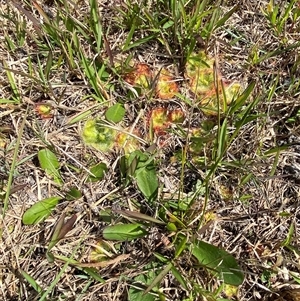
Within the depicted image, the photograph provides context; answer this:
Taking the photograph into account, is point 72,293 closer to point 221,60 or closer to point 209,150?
point 209,150

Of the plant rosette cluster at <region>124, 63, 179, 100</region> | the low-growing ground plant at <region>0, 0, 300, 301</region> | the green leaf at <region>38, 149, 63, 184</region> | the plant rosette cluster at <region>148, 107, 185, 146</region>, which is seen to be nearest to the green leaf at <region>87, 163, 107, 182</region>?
the low-growing ground plant at <region>0, 0, 300, 301</region>

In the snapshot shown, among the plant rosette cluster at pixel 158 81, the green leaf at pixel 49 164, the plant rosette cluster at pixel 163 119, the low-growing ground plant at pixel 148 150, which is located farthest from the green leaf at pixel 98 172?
the plant rosette cluster at pixel 158 81

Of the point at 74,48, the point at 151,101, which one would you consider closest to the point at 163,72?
the point at 151,101

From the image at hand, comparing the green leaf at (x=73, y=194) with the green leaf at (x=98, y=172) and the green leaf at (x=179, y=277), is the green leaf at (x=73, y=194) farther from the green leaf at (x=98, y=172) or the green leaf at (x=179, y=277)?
the green leaf at (x=179, y=277)

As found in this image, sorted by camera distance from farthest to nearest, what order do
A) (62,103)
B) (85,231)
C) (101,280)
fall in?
(62,103)
(85,231)
(101,280)

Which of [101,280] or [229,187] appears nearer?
[101,280]

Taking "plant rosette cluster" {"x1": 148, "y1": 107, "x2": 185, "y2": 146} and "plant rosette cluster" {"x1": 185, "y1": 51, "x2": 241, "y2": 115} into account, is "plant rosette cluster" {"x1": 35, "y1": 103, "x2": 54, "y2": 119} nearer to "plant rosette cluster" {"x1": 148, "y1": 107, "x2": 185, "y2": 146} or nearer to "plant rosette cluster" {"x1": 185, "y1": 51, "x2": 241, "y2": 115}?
"plant rosette cluster" {"x1": 148, "y1": 107, "x2": 185, "y2": 146}
